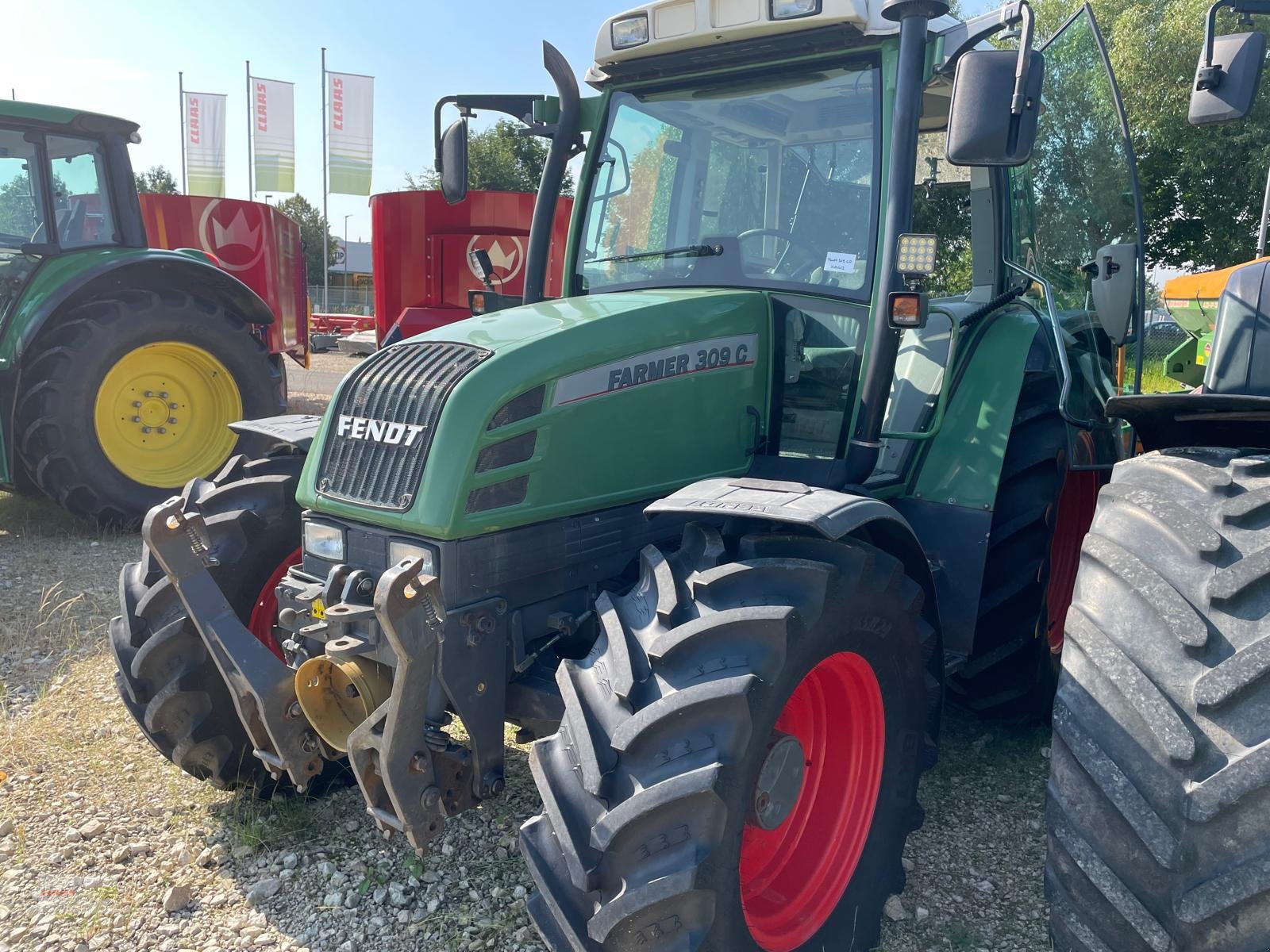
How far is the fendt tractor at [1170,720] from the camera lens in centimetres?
Result: 166

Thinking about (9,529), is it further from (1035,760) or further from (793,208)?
(1035,760)

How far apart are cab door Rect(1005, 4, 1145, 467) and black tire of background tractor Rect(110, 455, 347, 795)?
104 inches

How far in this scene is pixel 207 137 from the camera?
963 inches

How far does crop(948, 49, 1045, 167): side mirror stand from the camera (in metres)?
2.37

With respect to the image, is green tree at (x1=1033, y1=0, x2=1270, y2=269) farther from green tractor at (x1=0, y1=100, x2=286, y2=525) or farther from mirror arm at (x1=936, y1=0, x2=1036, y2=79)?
mirror arm at (x1=936, y1=0, x2=1036, y2=79)

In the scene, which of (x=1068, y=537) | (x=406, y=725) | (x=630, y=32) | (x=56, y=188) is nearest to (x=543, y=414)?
(x=406, y=725)

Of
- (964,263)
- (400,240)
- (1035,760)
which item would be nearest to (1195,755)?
(1035,760)

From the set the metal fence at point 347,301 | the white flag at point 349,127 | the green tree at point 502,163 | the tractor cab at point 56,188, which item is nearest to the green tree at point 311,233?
the metal fence at point 347,301

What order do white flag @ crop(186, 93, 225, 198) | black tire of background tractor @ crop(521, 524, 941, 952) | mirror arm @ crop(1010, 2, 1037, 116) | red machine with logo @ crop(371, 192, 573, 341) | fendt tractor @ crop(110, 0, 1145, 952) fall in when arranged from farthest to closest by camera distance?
white flag @ crop(186, 93, 225, 198)
red machine with logo @ crop(371, 192, 573, 341)
mirror arm @ crop(1010, 2, 1037, 116)
fendt tractor @ crop(110, 0, 1145, 952)
black tire of background tractor @ crop(521, 524, 941, 952)

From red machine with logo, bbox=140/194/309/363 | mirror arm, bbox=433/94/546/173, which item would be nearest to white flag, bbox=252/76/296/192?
red machine with logo, bbox=140/194/309/363

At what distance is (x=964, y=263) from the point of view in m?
4.07

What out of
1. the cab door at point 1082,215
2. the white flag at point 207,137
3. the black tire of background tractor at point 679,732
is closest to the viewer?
the black tire of background tractor at point 679,732

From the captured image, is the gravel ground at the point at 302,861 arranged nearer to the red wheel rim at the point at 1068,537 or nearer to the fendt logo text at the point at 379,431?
the red wheel rim at the point at 1068,537

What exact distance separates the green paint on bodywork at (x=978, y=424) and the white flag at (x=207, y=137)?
24.7m
